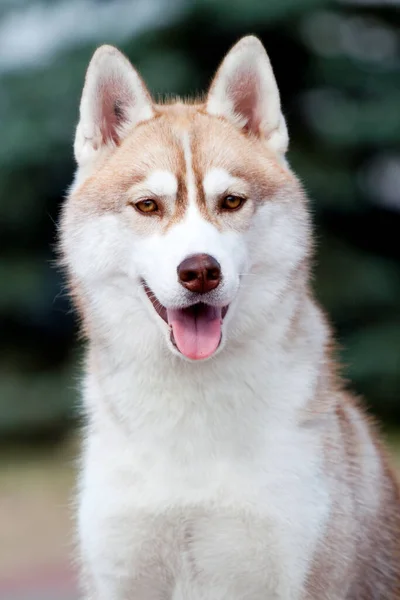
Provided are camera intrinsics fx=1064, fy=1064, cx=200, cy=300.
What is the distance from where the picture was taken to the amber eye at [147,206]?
360 cm

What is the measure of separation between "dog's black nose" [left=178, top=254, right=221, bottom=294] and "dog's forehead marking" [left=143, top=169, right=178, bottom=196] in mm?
321

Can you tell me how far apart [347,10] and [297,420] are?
7.00 m

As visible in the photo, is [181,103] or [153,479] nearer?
[153,479]

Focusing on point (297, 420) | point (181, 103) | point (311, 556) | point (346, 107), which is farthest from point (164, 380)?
point (346, 107)

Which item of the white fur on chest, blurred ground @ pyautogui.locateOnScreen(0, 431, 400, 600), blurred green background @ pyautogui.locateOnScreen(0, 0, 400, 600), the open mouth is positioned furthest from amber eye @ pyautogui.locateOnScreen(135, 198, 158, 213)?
blurred green background @ pyautogui.locateOnScreen(0, 0, 400, 600)

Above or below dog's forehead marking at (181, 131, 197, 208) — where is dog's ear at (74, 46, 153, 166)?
above

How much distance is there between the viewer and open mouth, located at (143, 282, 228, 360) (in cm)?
352

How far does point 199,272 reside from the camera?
11.0 ft

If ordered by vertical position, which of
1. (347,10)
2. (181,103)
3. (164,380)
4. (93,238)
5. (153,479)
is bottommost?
(153,479)

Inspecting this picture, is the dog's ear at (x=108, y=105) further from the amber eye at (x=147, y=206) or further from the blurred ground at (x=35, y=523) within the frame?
the blurred ground at (x=35, y=523)

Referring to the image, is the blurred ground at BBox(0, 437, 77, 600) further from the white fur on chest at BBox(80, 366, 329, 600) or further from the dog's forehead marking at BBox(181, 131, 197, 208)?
the dog's forehead marking at BBox(181, 131, 197, 208)

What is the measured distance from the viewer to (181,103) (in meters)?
4.21

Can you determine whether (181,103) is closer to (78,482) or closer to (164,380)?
(164,380)

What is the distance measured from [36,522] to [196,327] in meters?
5.92
